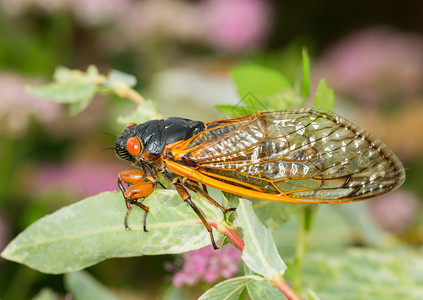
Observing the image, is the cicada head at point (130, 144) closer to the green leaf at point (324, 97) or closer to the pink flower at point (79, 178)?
the green leaf at point (324, 97)

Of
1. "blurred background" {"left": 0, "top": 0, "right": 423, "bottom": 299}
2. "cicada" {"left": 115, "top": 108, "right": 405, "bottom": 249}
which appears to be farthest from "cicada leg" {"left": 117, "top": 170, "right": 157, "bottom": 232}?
"blurred background" {"left": 0, "top": 0, "right": 423, "bottom": 299}

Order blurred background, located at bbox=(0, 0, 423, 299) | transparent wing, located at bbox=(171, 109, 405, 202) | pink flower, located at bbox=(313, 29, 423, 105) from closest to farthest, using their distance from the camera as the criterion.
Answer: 1. transparent wing, located at bbox=(171, 109, 405, 202)
2. blurred background, located at bbox=(0, 0, 423, 299)
3. pink flower, located at bbox=(313, 29, 423, 105)

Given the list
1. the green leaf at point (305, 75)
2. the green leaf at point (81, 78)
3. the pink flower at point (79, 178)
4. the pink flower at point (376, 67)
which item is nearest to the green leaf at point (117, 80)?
the green leaf at point (81, 78)

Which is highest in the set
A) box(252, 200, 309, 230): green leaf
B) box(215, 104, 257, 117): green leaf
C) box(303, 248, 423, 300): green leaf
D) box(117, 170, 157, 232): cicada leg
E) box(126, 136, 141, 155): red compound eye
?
box(215, 104, 257, 117): green leaf

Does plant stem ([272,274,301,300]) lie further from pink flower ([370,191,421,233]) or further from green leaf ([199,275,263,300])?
pink flower ([370,191,421,233])

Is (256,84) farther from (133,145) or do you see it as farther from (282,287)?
(282,287)

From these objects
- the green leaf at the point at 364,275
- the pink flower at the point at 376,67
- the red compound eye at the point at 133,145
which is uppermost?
the pink flower at the point at 376,67
